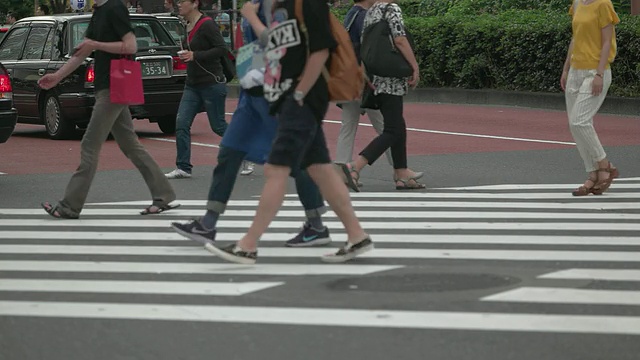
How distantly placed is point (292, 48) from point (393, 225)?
7.59ft

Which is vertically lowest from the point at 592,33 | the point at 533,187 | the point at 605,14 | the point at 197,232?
the point at 533,187

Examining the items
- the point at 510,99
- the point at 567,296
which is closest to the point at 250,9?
the point at 567,296

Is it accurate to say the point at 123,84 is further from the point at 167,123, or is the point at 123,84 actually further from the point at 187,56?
the point at 167,123

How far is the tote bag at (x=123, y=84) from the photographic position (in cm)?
993

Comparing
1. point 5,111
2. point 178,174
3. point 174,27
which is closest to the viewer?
point 178,174

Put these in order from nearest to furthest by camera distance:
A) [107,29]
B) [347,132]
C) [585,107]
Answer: [107,29] → [585,107] → [347,132]

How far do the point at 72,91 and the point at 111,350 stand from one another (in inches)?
508

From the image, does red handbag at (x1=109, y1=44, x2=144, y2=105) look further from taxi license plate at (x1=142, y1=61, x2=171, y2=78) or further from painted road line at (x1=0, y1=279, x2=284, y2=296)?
taxi license plate at (x1=142, y1=61, x2=171, y2=78)

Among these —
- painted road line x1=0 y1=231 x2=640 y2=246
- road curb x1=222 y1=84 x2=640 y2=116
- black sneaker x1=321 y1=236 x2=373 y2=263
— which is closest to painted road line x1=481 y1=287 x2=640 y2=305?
black sneaker x1=321 y1=236 x2=373 y2=263

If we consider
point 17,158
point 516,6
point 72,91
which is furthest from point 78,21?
point 516,6

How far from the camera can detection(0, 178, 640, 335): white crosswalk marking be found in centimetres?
640

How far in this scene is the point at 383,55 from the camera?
1159cm

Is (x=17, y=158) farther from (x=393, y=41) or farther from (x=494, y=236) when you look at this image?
(x=494, y=236)

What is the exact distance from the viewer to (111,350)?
5754 mm
